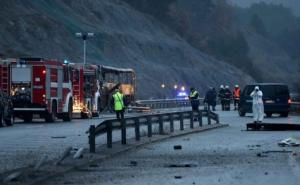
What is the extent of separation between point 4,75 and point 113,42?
5217 centimetres

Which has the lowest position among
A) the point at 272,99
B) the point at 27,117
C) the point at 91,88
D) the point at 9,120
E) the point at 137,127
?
the point at 137,127

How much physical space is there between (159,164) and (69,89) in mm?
27404

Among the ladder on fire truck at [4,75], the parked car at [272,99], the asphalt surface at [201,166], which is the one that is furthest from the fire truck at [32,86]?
the asphalt surface at [201,166]

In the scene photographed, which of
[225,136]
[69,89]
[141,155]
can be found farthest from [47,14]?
[141,155]

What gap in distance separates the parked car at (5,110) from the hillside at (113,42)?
3095cm

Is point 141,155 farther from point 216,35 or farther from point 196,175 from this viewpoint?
point 216,35

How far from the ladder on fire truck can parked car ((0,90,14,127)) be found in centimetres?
338

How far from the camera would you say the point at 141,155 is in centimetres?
2123

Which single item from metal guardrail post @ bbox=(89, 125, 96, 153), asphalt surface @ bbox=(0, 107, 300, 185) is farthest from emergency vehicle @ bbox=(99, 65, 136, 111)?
metal guardrail post @ bbox=(89, 125, 96, 153)

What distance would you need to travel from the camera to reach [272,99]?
157ft

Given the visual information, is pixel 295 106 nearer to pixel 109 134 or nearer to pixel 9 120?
pixel 9 120

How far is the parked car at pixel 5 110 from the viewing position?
37406 mm

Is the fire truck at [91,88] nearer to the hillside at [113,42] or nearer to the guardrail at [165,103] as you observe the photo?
the guardrail at [165,103]

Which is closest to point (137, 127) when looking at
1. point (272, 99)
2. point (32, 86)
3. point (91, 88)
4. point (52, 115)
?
point (32, 86)
